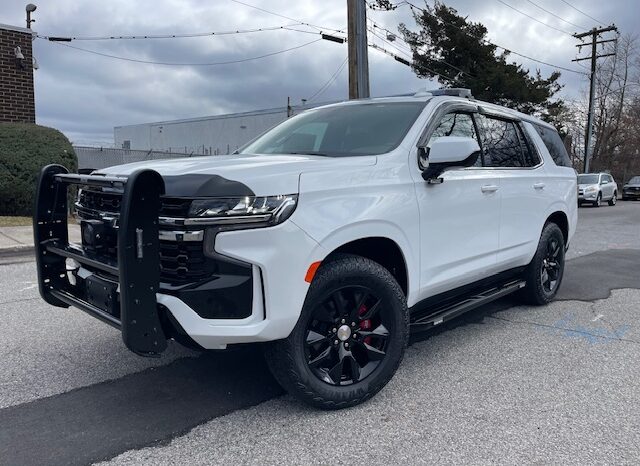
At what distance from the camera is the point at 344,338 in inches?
125

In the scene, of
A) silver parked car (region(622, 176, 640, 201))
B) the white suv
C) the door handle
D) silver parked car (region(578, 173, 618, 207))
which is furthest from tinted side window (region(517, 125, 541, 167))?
silver parked car (region(622, 176, 640, 201))

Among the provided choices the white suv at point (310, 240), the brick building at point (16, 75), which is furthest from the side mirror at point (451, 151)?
the brick building at point (16, 75)

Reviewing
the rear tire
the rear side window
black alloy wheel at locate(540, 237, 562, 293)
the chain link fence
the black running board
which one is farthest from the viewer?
the chain link fence

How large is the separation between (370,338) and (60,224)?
2106 millimetres

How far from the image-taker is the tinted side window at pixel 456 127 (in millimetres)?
4066

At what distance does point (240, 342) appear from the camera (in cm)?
272

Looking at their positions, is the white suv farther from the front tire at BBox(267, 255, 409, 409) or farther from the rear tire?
the rear tire

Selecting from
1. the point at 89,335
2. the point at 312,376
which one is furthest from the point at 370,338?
the point at 89,335

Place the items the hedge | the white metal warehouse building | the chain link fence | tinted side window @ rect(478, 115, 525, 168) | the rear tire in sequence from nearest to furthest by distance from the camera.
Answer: tinted side window @ rect(478, 115, 525, 168), the rear tire, the hedge, the chain link fence, the white metal warehouse building

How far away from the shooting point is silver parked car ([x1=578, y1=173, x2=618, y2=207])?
27234 millimetres

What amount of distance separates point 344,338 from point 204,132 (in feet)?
144

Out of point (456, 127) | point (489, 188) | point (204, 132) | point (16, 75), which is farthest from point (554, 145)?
point (204, 132)

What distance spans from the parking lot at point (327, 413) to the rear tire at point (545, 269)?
1.90ft

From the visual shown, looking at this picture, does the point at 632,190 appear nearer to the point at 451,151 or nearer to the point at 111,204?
the point at 451,151
